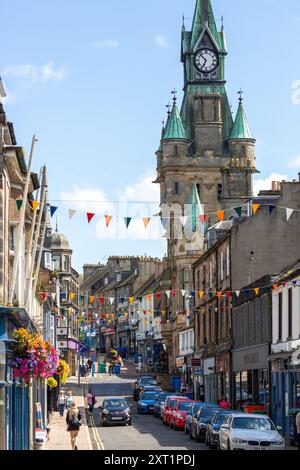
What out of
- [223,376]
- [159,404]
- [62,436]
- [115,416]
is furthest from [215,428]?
[223,376]

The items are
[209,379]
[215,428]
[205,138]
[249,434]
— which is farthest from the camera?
[205,138]

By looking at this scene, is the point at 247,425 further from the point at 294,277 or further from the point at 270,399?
the point at 270,399

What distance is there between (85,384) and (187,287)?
14.7 metres

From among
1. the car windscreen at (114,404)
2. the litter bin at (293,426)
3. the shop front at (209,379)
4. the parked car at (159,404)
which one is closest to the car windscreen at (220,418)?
the litter bin at (293,426)

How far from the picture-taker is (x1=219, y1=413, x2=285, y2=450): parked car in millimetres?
33156

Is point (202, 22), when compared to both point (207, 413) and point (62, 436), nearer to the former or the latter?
point (62, 436)

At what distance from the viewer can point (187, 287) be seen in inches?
4156

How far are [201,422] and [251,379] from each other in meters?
15.9

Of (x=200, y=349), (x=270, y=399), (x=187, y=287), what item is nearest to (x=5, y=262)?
(x=270, y=399)

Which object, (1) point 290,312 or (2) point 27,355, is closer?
(2) point 27,355

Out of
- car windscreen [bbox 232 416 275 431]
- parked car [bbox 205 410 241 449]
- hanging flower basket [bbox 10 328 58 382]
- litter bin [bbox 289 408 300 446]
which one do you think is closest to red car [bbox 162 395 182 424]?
litter bin [bbox 289 408 300 446]

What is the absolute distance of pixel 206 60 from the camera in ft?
444

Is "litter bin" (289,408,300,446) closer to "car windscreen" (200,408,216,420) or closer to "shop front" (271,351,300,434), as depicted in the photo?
"shop front" (271,351,300,434)

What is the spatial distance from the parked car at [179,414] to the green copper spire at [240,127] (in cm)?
7893
